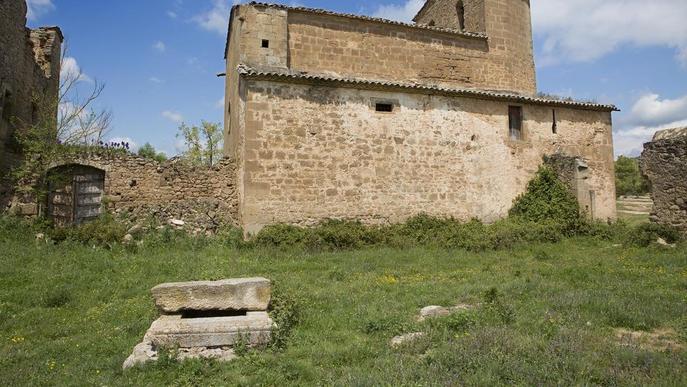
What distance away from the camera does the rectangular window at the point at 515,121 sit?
16031 millimetres

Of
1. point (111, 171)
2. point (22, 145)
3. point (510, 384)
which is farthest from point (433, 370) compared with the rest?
point (22, 145)

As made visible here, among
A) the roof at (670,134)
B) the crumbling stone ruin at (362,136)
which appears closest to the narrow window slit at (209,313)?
the crumbling stone ruin at (362,136)

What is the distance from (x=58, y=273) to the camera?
8.56m

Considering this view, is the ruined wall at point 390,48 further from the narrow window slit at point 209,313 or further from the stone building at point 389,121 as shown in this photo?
the narrow window slit at point 209,313

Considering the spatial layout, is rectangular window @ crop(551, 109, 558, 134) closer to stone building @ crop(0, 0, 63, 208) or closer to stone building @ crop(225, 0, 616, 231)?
stone building @ crop(225, 0, 616, 231)

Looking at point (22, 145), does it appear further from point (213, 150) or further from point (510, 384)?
point (213, 150)

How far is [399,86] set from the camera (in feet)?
46.4

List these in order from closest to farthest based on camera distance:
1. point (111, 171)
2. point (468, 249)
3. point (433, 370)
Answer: point (433, 370)
point (468, 249)
point (111, 171)

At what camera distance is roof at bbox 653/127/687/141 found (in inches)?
439

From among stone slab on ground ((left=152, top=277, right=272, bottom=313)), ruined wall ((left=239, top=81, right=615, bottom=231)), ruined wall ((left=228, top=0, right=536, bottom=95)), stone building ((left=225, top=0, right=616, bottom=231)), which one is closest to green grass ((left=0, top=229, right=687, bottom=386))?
stone slab on ground ((left=152, top=277, right=272, bottom=313))

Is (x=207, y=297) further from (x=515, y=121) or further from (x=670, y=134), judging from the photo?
(x=515, y=121)

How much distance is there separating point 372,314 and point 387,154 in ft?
28.5

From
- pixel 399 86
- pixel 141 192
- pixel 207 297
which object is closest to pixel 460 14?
pixel 399 86

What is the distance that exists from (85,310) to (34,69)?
1306 cm
